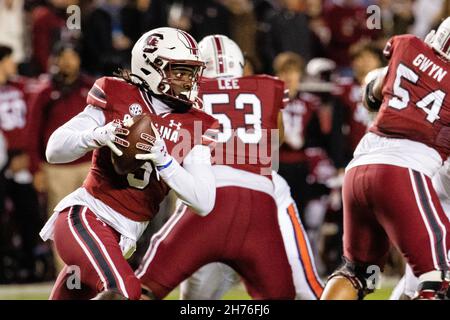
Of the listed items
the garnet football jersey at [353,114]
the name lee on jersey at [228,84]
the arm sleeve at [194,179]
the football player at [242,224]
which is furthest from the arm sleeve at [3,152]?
the arm sleeve at [194,179]

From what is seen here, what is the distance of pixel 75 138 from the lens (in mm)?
4949

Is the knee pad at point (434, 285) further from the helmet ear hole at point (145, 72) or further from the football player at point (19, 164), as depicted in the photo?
the football player at point (19, 164)

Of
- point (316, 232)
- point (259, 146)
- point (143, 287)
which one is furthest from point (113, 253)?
point (316, 232)

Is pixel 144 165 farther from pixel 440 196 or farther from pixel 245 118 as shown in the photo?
pixel 440 196

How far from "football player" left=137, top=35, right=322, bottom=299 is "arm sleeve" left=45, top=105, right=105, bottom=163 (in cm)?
84

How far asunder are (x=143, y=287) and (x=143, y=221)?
1.89 ft

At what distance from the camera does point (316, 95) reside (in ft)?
32.0

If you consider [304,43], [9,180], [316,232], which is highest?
[304,43]

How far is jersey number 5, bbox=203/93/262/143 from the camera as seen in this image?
19.4ft

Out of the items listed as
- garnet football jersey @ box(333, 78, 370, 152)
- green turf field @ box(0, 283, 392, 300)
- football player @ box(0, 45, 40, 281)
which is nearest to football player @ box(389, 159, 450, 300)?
green turf field @ box(0, 283, 392, 300)

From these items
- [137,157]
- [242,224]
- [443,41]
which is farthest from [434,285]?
[137,157]

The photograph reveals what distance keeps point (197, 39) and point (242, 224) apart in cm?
437

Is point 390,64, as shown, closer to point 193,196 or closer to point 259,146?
point 259,146

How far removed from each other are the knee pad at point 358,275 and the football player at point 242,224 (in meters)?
0.27
